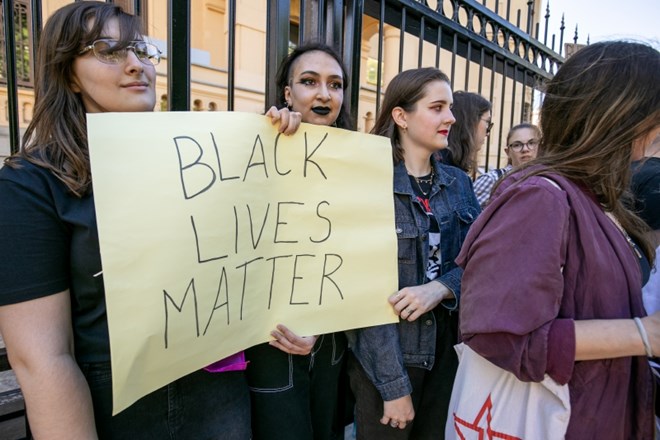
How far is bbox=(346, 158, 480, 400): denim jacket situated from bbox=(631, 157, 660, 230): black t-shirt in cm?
98

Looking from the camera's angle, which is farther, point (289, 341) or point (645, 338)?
point (289, 341)

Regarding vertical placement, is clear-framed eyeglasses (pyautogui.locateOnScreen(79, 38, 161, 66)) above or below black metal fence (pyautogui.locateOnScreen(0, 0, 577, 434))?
below

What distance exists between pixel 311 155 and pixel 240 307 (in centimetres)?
50

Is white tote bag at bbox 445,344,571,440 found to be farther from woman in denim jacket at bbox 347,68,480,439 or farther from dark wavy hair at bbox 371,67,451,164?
dark wavy hair at bbox 371,67,451,164

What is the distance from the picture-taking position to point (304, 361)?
143 cm

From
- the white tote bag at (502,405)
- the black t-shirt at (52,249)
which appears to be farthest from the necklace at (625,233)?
the black t-shirt at (52,249)

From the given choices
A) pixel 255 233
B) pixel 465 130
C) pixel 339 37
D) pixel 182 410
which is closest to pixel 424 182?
pixel 255 233

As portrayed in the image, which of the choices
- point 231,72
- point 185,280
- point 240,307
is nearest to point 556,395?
point 240,307

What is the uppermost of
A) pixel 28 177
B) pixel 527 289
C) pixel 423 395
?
pixel 28 177

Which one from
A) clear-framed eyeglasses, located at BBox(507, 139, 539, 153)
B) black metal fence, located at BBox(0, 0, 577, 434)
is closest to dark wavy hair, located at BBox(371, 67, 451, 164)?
black metal fence, located at BBox(0, 0, 577, 434)

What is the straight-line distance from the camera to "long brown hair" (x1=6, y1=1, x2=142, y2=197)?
1.00 meters

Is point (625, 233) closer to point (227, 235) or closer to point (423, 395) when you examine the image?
point (423, 395)

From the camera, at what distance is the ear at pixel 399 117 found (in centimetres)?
178

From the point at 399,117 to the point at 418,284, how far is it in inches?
29.0
